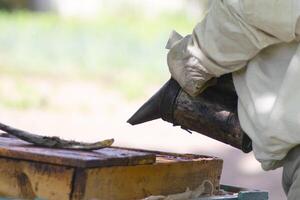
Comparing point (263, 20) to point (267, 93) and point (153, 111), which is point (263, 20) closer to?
point (267, 93)

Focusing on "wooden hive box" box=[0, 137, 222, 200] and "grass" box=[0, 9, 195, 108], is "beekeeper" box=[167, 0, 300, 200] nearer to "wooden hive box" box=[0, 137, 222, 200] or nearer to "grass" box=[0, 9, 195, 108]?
"wooden hive box" box=[0, 137, 222, 200]

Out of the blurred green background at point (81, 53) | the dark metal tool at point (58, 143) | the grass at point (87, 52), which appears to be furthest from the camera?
the grass at point (87, 52)

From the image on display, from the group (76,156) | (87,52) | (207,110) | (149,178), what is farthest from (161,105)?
(87,52)

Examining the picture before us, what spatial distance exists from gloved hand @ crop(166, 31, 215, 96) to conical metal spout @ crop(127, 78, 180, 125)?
0.04 meters

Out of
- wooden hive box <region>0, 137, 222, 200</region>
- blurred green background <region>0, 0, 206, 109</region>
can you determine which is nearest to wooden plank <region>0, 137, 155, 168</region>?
wooden hive box <region>0, 137, 222, 200</region>

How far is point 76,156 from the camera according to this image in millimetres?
2621

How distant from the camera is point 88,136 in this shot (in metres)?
11.0

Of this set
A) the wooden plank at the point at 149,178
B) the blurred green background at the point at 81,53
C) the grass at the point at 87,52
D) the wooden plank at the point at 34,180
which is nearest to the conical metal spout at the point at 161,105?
the wooden plank at the point at 149,178

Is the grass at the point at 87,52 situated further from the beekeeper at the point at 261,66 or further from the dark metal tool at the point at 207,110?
the beekeeper at the point at 261,66

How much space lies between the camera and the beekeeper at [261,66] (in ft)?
8.77

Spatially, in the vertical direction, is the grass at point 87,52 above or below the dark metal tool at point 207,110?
above

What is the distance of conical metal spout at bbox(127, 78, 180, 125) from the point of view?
299cm

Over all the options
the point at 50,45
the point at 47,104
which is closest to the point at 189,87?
the point at 47,104

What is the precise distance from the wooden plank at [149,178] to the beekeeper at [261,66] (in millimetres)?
239
